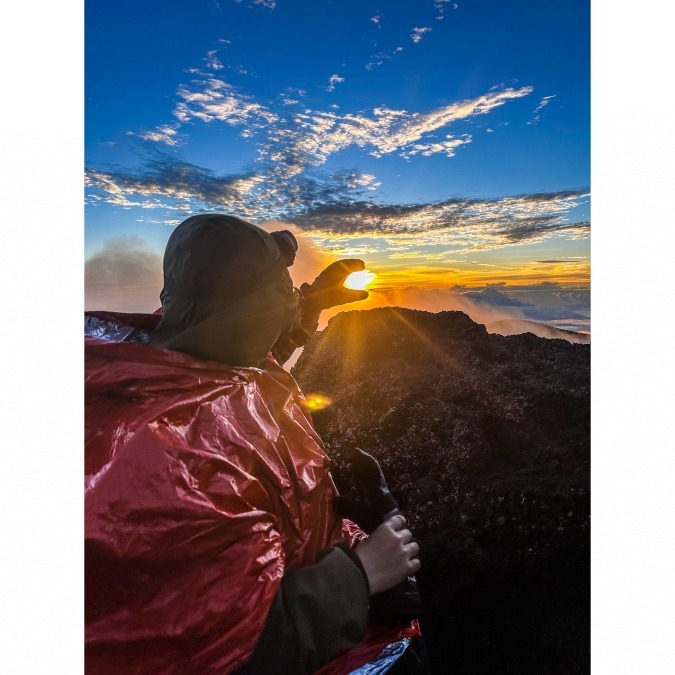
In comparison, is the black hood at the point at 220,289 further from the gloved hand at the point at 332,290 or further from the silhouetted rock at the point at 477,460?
the silhouetted rock at the point at 477,460

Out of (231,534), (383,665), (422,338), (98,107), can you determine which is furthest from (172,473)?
(422,338)

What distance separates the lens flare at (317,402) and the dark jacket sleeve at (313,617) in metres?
0.69

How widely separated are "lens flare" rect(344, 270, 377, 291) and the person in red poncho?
0.31 metres

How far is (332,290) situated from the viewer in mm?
1240

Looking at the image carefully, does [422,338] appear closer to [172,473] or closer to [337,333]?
[337,333]

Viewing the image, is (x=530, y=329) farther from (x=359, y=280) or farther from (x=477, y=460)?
(x=359, y=280)

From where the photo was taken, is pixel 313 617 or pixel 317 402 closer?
pixel 313 617

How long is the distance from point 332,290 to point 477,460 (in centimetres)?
58

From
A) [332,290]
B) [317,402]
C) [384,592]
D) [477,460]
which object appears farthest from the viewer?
[317,402]

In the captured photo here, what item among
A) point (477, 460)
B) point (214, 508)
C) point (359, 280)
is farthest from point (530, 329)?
point (214, 508)

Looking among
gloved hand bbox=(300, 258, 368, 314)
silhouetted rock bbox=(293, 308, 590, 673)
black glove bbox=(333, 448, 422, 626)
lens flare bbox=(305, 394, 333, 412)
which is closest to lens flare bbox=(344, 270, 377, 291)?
gloved hand bbox=(300, 258, 368, 314)

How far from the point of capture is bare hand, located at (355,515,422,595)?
877 mm

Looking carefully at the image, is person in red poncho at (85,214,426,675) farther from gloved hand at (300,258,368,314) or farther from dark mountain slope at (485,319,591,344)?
dark mountain slope at (485,319,591,344)

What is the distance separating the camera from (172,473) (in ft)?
2.36
